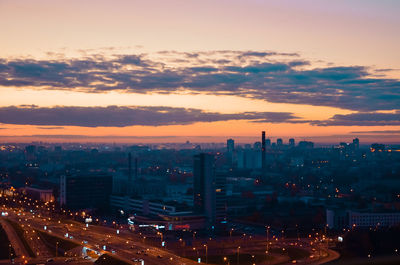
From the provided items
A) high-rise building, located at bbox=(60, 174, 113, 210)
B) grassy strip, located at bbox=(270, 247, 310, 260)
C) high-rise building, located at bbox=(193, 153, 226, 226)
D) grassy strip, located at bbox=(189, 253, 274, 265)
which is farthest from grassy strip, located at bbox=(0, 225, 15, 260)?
high-rise building, located at bbox=(60, 174, 113, 210)

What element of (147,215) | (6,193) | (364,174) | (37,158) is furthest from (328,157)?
(147,215)

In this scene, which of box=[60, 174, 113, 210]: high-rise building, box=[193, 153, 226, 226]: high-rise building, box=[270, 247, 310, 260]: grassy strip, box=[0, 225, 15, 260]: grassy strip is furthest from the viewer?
box=[60, 174, 113, 210]: high-rise building

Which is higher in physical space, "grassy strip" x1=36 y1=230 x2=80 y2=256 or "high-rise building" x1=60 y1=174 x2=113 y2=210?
"high-rise building" x1=60 y1=174 x2=113 y2=210

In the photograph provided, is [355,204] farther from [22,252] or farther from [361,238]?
[22,252]

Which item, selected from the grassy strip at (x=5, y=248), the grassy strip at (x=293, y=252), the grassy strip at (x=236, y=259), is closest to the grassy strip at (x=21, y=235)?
the grassy strip at (x=5, y=248)

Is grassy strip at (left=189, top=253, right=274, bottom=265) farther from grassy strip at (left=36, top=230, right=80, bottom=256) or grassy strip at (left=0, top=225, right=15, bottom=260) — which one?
grassy strip at (left=0, top=225, right=15, bottom=260)

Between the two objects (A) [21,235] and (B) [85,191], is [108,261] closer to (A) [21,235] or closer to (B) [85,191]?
(A) [21,235]

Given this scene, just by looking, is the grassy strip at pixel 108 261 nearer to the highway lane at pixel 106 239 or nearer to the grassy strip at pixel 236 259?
the highway lane at pixel 106 239
